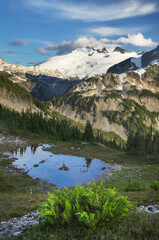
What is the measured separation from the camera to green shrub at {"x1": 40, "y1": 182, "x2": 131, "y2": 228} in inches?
179

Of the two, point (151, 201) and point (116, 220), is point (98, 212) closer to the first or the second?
point (116, 220)

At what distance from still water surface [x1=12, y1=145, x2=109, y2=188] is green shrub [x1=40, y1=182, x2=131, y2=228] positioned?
720 inches

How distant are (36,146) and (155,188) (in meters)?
40.8

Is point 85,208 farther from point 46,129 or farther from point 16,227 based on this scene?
point 46,129

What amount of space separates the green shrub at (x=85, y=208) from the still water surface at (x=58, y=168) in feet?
60.0

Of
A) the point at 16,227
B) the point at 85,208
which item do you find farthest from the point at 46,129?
the point at 85,208

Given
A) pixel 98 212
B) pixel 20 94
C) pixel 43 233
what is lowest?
pixel 43 233

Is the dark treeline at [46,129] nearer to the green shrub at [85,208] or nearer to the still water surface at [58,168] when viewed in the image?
the still water surface at [58,168]

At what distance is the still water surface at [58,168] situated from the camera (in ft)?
84.2

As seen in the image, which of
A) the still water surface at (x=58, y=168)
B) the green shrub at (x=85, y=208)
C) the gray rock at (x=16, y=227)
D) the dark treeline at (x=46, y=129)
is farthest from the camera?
the dark treeline at (x=46, y=129)

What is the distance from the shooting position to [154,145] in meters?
90.3

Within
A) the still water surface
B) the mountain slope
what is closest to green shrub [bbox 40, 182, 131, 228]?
the still water surface

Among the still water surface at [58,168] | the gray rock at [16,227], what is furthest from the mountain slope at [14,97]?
the gray rock at [16,227]

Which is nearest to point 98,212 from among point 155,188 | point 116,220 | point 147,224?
point 116,220
